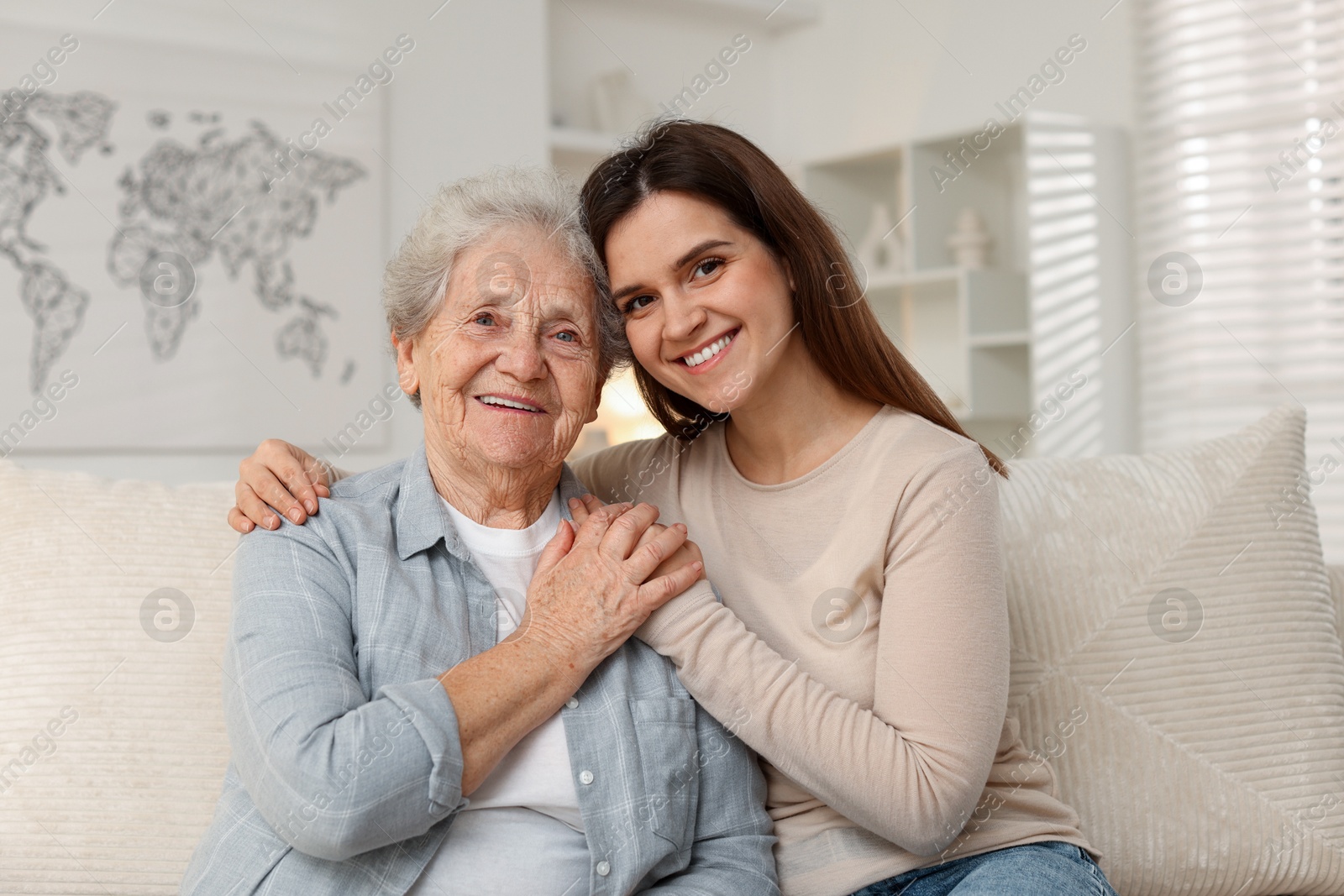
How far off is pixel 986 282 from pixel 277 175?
2867 mm

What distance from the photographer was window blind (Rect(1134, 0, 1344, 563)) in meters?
3.69

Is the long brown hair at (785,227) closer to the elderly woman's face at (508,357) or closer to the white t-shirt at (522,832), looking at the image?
the elderly woman's face at (508,357)

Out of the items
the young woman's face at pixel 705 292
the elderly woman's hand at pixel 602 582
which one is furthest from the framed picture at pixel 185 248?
the elderly woman's hand at pixel 602 582

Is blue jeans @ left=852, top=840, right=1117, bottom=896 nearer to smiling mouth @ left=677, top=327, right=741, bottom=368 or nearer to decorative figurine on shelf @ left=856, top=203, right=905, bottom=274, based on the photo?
smiling mouth @ left=677, top=327, right=741, bottom=368

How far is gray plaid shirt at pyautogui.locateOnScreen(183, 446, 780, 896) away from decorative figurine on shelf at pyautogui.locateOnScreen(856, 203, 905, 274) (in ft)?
12.6

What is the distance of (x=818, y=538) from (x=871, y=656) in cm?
18

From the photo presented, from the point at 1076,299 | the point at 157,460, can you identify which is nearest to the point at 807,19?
the point at 1076,299

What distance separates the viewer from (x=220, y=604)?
159cm

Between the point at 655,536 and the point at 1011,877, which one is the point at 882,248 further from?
the point at 1011,877

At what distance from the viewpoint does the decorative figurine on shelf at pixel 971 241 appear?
4.75m

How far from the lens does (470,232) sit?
1500mm

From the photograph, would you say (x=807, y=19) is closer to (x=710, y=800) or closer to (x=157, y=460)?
(x=157, y=460)

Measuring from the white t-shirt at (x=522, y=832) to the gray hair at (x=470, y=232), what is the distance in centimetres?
55

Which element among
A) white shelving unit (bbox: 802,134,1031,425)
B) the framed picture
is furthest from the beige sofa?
white shelving unit (bbox: 802,134,1031,425)
